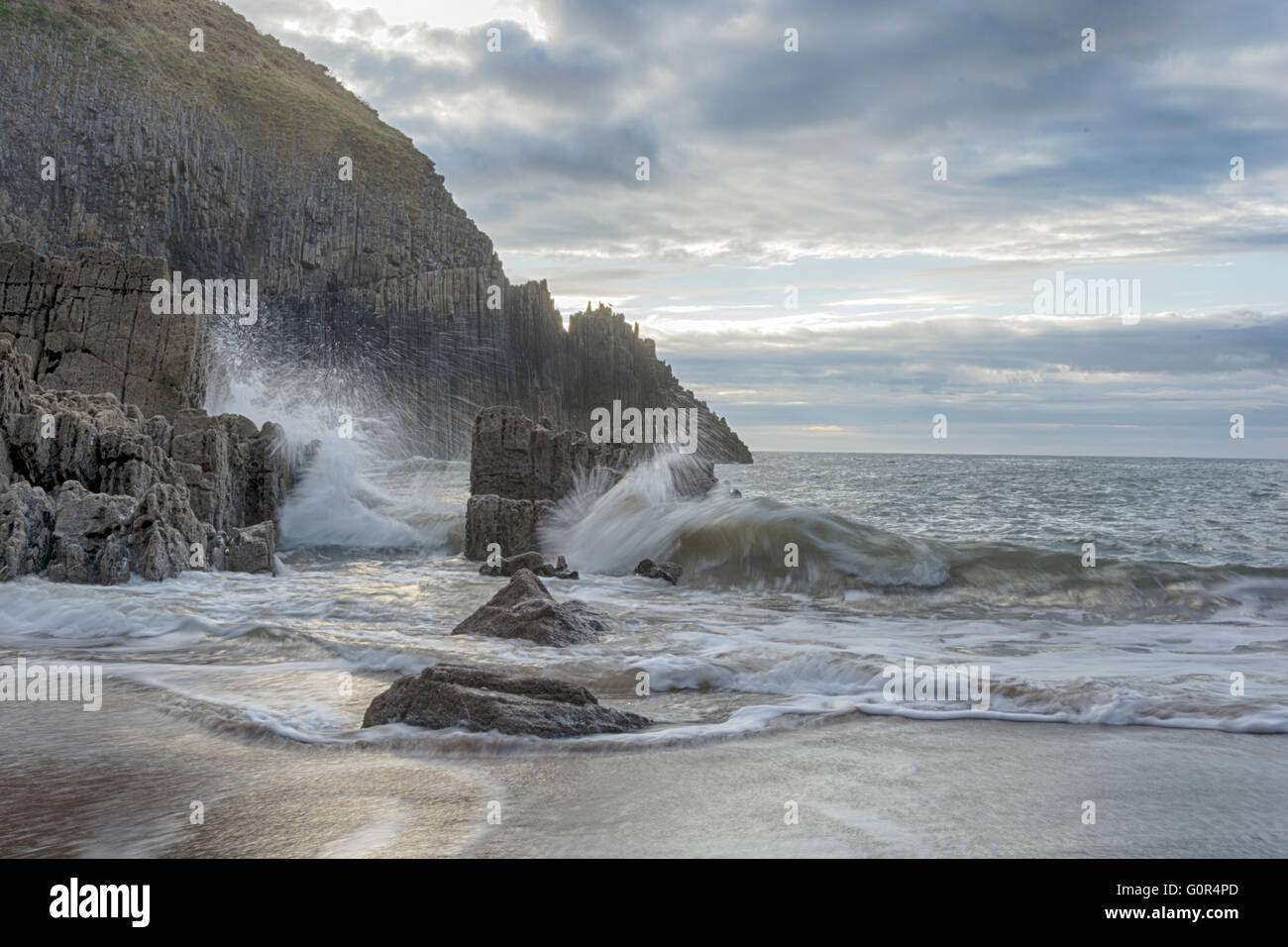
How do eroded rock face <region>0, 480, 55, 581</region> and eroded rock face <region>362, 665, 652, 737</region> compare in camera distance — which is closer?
eroded rock face <region>362, 665, 652, 737</region>

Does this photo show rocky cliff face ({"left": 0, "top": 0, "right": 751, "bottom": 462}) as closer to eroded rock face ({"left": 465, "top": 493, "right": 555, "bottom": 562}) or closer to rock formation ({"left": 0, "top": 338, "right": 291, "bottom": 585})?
eroded rock face ({"left": 465, "top": 493, "right": 555, "bottom": 562})

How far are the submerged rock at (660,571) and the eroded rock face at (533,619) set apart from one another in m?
4.13

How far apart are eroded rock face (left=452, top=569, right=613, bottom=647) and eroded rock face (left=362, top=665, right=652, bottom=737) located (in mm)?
2407

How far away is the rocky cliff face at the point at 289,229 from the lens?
67375 mm

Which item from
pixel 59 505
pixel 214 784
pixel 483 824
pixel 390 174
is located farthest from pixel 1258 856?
pixel 390 174

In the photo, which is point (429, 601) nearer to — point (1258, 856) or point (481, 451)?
point (481, 451)

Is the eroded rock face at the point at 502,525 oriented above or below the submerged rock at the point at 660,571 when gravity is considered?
above

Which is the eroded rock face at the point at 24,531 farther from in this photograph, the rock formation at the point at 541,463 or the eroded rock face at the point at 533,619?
the rock formation at the point at 541,463

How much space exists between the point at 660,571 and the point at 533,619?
5041 mm

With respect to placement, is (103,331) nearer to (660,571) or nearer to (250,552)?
(250,552)

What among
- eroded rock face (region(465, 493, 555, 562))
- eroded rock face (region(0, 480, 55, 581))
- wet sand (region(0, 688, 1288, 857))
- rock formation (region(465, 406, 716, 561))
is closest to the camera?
wet sand (region(0, 688, 1288, 857))

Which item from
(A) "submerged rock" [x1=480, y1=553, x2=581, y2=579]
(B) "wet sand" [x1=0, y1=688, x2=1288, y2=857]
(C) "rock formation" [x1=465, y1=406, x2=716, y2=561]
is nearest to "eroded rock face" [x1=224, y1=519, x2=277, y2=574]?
(A) "submerged rock" [x1=480, y1=553, x2=581, y2=579]

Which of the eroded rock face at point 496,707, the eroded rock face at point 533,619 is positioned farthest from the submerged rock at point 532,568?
the eroded rock face at point 496,707

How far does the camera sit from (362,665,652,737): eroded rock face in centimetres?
464
